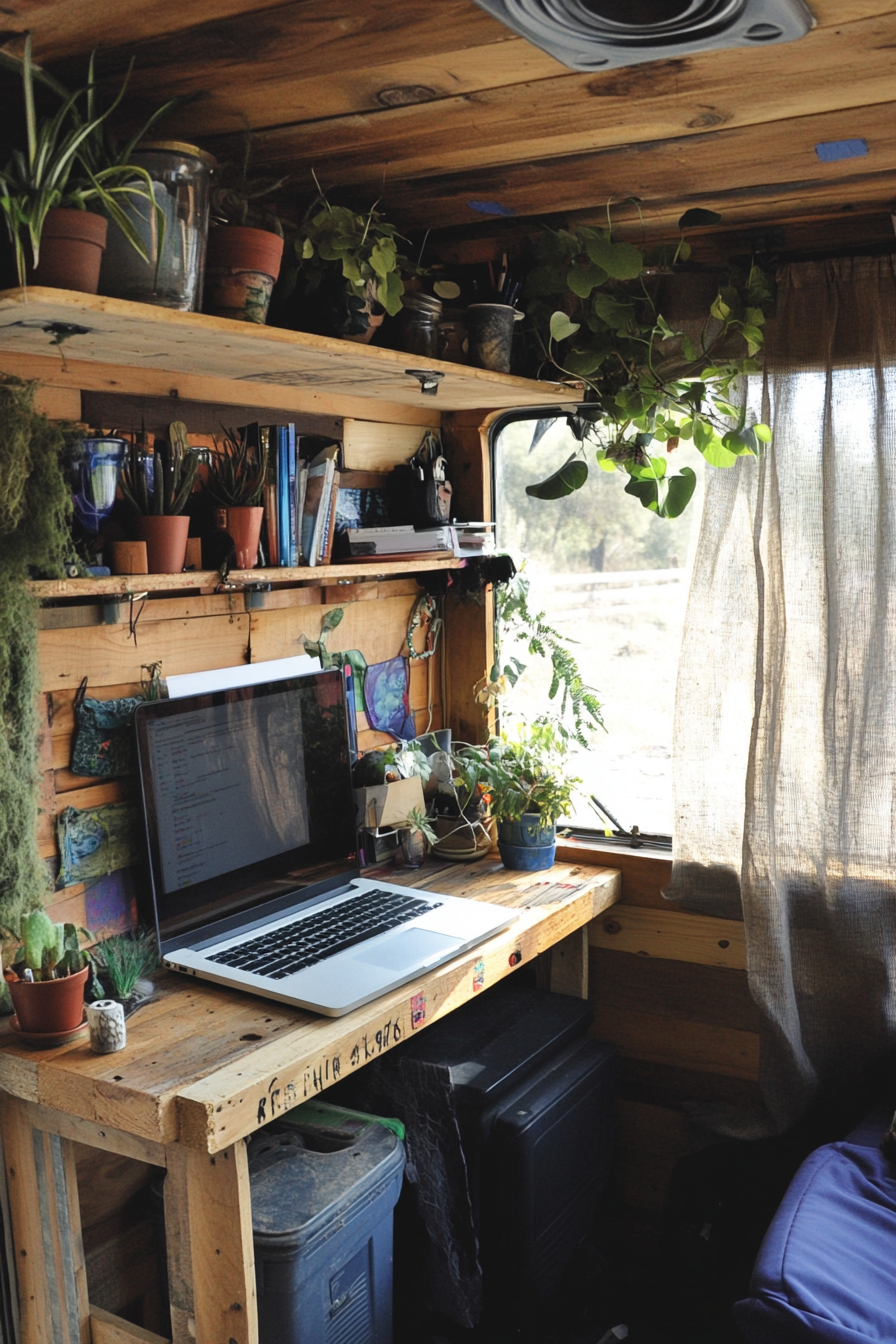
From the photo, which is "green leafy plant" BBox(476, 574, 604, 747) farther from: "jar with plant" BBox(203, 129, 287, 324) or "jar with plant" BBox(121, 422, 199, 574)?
"jar with plant" BBox(203, 129, 287, 324)

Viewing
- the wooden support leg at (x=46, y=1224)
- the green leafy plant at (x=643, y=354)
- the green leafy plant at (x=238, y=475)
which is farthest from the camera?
the green leafy plant at (x=643, y=354)

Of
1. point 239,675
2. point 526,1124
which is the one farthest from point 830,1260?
point 239,675

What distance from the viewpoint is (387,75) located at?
1.66 m

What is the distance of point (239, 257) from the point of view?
181 cm

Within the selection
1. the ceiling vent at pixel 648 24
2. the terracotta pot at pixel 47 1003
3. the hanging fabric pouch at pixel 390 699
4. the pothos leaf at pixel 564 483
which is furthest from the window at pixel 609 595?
the terracotta pot at pixel 47 1003

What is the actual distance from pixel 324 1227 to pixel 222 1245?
Result: 24 centimetres

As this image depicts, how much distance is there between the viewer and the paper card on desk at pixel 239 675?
2.18 m

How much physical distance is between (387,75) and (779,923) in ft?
5.93

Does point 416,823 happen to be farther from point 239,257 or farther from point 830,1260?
point 239,257

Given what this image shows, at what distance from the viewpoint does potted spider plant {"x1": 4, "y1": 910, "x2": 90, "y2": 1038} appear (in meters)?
1.75

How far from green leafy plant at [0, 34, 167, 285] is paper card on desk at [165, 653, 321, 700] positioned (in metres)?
0.84

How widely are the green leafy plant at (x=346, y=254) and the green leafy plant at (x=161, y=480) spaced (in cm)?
37

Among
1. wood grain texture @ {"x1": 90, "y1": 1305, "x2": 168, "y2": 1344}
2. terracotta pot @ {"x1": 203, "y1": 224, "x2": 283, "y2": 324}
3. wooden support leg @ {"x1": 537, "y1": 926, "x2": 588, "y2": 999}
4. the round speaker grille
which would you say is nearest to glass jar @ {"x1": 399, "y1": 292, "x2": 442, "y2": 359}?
terracotta pot @ {"x1": 203, "y1": 224, "x2": 283, "y2": 324}

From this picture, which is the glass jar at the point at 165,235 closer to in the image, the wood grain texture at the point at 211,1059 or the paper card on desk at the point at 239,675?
the paper card on desk at the point at 239,675
